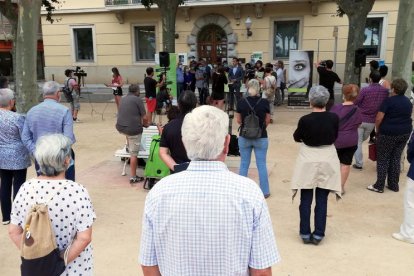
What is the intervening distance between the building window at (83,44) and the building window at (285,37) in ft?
34.6

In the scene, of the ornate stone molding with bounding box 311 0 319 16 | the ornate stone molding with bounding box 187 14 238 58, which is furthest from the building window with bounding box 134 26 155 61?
the ornate stone molding with bounding box 311 0 319 16

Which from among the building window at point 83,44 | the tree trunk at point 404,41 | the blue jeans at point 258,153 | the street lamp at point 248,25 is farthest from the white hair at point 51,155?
the building window at point 83,44

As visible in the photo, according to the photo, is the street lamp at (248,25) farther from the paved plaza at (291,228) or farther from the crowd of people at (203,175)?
the crowd of people at (203,175)

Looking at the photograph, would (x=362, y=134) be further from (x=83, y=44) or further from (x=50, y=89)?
(x=83, y=44)

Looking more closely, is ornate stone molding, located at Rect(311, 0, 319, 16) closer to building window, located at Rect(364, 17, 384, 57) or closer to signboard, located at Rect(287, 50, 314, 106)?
building window, located at Rect(364, 17, 384, 57)

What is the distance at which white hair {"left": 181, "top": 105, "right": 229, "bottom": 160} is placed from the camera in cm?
171

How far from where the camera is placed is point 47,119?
423 cm

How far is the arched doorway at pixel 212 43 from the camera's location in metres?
21.6

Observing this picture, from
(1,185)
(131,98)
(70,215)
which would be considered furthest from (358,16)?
(70,215)

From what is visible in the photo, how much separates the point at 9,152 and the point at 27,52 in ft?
13.7

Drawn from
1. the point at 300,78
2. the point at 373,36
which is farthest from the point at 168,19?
the point at 373,36

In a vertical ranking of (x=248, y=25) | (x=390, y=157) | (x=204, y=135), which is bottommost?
(x=390, y=157)

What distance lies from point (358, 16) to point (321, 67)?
7.70 feet

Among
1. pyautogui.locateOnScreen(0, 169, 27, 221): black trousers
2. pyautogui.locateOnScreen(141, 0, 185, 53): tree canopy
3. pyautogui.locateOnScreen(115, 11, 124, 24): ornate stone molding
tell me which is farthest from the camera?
pyautogui.locateOnScreen(115, 11, 124, 24): ornate stone molding
